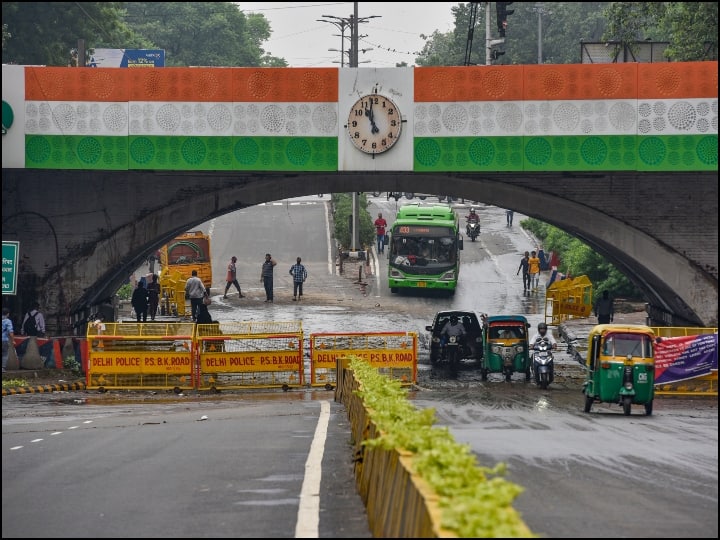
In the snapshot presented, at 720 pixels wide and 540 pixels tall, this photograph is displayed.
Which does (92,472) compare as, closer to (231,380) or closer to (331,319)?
(231,380)

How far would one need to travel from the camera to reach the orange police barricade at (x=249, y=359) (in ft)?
102

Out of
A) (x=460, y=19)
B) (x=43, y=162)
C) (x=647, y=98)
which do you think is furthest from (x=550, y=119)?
(x=460, y=19)

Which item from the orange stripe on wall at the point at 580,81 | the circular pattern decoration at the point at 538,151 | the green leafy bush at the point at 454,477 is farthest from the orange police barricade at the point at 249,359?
the green leafy bush at the point at 454,477

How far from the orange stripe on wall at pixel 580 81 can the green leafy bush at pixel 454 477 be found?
68.8ft

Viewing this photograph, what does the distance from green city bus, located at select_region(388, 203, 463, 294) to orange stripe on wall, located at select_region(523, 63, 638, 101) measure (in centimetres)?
1929

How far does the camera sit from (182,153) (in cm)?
3466

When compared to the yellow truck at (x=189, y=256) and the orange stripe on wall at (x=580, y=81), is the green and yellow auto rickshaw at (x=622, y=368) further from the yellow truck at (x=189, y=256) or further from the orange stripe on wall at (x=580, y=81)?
the yellow truck at (x=189, y=256)

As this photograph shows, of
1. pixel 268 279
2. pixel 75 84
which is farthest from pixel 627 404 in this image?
pixel 268 279

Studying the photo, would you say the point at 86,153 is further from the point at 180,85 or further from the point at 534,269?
the point at 534,269

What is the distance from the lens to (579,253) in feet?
186

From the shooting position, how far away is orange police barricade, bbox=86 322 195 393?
3102 centimetres

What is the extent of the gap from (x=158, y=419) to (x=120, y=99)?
43.9 feet

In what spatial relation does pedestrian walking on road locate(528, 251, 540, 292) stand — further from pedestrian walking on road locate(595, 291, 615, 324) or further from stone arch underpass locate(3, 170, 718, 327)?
stone arch underpass locate(3, 170, 718, 327)

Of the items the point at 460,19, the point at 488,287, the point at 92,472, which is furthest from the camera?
the point at 460,19
